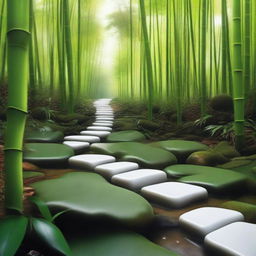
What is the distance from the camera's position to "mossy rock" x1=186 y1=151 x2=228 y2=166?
1.25m

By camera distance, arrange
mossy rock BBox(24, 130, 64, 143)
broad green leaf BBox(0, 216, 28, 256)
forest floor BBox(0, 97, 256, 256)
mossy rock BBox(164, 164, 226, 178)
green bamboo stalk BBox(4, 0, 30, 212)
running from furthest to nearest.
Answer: mossy rock BBox(24, 130, 64, 143) < mossy rock BBox(164, 164, 226, 178) < forest floor BBox(0, 97, 256, 256) < green bamboo stalk BBox(4, 0, 30, 212) < broad green leaf BBox(0, 216, 28, 256)

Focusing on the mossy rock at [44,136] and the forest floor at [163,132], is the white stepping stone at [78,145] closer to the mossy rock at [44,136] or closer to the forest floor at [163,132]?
the mossy rock at [44,136]

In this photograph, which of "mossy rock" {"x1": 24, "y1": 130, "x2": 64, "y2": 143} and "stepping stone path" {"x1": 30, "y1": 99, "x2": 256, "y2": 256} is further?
"mossy rock" {"x1": 24, "y1": 130, "x2": 64, "y2": 143}

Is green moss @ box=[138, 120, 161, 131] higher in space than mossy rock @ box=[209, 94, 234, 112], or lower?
lower

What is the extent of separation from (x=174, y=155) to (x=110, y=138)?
1.33 ft

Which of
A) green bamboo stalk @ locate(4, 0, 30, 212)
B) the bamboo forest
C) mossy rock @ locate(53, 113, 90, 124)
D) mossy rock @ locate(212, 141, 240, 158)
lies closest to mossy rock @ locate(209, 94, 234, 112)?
A: the bamboo forest

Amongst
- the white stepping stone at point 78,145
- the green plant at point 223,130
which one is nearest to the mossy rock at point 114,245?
the white stepping stone at point 78,145

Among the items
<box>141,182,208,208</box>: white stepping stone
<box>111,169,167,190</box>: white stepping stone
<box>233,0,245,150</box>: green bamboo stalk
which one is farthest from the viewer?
<box>233,0,245,150</box>: green bamboo stalk

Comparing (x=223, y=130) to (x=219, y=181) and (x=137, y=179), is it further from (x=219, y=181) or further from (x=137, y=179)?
(x=137, y=179)

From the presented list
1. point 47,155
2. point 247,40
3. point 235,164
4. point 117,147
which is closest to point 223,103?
point 247,40

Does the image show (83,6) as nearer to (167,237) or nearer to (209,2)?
(209,2)

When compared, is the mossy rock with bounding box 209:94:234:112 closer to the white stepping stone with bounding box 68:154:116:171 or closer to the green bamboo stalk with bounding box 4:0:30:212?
the white stepping stone with bounding box 68:154:116:171

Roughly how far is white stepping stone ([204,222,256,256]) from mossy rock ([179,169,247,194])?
303 millimetres

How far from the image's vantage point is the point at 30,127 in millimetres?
1579
